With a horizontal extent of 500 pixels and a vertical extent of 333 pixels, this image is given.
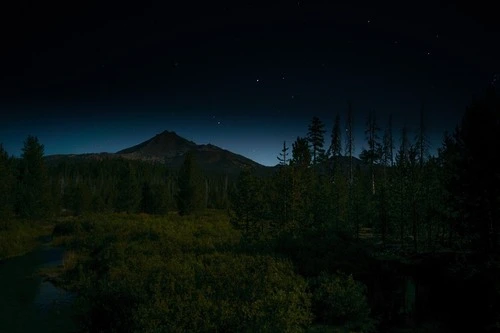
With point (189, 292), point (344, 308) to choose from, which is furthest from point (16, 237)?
point (344, 308)

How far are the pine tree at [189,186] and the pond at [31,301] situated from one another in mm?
31983

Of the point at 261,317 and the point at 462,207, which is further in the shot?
the point at 462,207

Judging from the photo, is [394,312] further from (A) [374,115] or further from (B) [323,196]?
(A) [374,115]

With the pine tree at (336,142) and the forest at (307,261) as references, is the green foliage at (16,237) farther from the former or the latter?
the pine tree at (336,142)

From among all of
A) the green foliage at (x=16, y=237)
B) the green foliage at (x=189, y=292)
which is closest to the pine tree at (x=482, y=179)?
the green foliage at (x=189, y=292)

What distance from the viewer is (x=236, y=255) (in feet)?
83.5

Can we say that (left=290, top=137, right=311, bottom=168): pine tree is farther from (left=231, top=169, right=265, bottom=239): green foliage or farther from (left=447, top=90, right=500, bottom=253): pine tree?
(left=447, top=90, right=500, bottom=253): pine tree

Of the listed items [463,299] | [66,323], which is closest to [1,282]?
[66,323]

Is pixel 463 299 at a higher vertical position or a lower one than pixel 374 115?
lower

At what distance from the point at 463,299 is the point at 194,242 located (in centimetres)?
2001

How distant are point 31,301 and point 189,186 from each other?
41794mm

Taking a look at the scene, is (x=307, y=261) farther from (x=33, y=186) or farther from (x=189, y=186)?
(x=33, y=186)

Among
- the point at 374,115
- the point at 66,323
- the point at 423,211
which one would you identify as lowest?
the point at 66,323

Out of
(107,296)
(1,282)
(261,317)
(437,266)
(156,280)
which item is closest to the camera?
(261,317)
